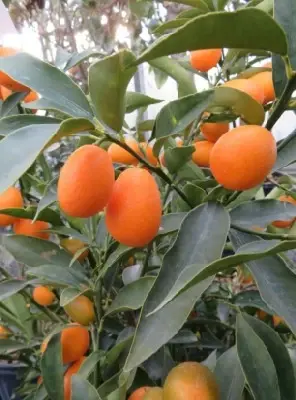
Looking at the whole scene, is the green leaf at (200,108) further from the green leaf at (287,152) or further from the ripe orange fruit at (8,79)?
the ripe orange fruit at (8,79)

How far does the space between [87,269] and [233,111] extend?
31cm

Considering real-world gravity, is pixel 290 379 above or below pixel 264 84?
below

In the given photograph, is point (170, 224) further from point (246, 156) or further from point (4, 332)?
point (4, 332)

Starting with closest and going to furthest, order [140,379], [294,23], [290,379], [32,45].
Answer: [294,23] → [290,379] → [140,379] → [32,45]

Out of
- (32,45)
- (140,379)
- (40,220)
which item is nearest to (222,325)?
(140,379)

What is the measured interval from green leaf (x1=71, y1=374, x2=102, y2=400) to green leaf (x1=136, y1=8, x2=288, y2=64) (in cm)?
30

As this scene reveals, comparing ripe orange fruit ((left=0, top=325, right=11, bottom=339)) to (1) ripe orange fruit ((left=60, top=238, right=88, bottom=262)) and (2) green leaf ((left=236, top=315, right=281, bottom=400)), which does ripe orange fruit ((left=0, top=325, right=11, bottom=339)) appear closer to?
(1) ripe orange fruit ((left=60, top=238, right=88, bottom=262))

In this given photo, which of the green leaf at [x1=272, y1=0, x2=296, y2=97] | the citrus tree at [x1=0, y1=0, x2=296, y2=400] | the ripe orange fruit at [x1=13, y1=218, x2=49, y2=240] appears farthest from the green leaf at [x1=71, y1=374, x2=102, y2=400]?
the green leaf at [x1=272, y1=0, x2=296, y2=97]

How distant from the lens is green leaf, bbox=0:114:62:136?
0.40 metres

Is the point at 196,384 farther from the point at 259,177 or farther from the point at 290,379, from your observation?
the point at 259,177

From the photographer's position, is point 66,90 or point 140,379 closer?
point 66,90

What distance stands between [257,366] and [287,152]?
0.20m

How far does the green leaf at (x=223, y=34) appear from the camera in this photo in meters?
0.27

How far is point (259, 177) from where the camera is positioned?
1.20ft
